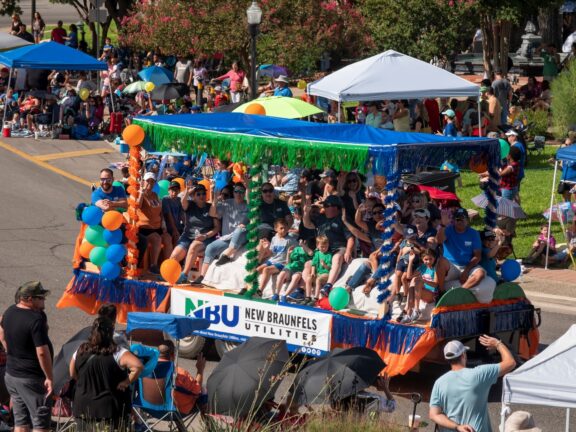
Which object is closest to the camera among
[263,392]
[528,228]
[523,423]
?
[523,423]

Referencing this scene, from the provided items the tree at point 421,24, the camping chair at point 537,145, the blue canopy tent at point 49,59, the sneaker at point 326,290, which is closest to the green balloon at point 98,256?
the sneaker at point 326,290

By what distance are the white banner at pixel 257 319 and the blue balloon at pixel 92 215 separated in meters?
1.33

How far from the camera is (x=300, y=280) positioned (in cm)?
1392

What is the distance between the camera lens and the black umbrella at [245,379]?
33.3 ft

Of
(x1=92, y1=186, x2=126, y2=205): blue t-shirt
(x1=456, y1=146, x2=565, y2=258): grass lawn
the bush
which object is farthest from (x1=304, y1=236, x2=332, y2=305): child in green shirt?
the bush

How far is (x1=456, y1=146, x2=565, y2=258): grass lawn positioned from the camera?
20.3 metres

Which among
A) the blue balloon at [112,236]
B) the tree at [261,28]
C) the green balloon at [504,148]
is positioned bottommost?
the blue balloon at [112,236]

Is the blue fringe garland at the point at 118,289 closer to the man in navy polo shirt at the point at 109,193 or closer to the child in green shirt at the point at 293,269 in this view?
the man in navy polo shirt at the point at 109,193

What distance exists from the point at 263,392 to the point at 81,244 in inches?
226

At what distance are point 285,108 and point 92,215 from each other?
7630mm

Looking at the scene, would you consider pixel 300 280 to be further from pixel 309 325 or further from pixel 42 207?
pixel 42 207

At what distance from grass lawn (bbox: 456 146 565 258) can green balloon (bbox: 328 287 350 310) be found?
6959 mm

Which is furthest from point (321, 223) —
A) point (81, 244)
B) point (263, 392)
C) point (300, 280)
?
point (263, 392)

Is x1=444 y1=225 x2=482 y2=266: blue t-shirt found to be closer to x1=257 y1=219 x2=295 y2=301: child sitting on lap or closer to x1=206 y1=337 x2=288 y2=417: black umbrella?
x1=257 y1=219 x2=295 y2=301: child sitting on lap
